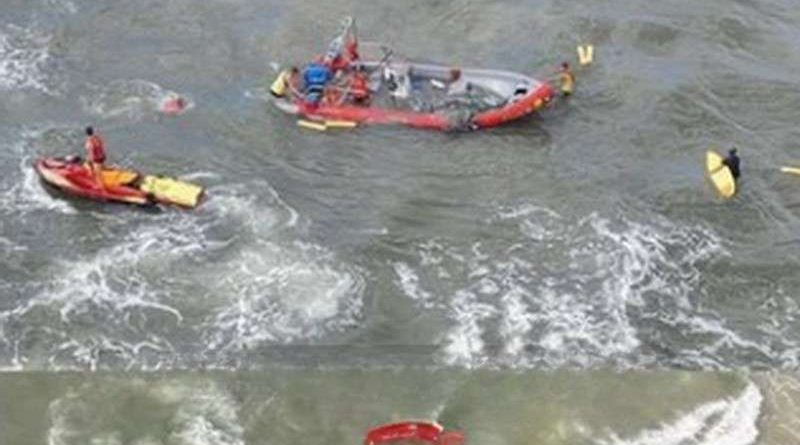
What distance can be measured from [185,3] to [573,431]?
20.7m

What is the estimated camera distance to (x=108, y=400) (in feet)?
62.1

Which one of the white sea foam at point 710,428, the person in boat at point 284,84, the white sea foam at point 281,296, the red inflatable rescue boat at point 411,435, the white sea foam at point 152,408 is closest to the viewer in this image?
the red inflatable rescue boat at point 411,435

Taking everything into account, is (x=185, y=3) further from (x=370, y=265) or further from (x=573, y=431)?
(x=573, y=431)

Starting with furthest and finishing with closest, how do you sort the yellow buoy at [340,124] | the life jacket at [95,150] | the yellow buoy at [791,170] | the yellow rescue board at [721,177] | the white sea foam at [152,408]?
the yellow buoy at [340,124] → the yellow buoy at [791,170] → the yellow rescue board at [721,177] → the life jacket at [95,150] → the white sea foam at [152,408]

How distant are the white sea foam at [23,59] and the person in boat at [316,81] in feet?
23.3

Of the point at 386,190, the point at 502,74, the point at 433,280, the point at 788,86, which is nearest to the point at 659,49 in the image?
the point at 788,86

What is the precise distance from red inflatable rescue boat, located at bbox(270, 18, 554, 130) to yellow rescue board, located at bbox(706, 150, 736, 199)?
4389mm

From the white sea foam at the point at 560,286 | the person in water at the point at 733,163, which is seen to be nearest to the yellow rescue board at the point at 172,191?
the white sea foam at the point at 560,286

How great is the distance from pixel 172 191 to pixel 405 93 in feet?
22.5

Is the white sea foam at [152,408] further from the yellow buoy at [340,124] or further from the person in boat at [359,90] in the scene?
the person in boat at [359,90]

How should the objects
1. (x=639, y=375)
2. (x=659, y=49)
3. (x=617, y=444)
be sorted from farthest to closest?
(x=659, y=49) < (x=639, y=375) < (x=617, y=444)

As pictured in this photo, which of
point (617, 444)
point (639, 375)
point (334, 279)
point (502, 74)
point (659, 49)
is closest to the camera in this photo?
point (617, 444)

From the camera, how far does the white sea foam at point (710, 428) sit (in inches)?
725

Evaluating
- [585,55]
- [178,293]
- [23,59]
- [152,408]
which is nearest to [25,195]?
[178,293]
